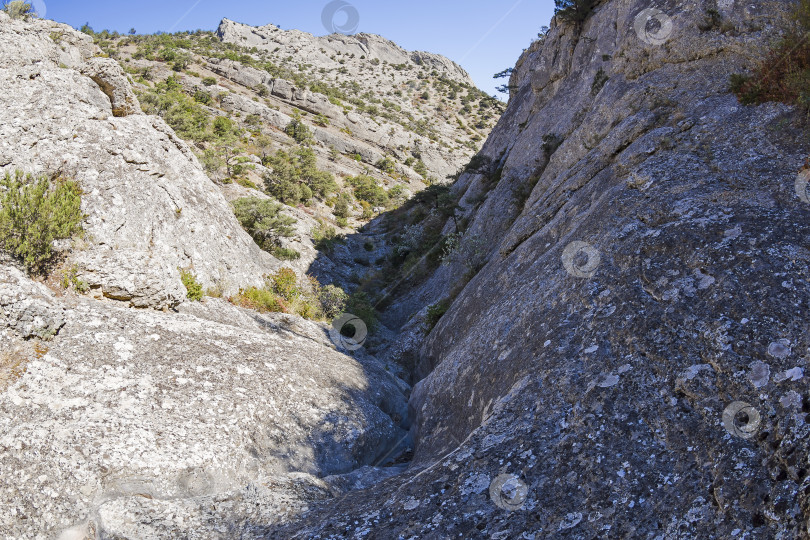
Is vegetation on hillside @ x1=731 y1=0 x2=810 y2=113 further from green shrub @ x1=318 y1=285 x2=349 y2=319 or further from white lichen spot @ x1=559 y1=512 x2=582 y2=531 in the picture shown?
green shrub @ x1=318 y1=285 x2=349 y2=319

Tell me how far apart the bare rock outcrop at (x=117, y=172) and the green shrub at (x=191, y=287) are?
14.1 inches

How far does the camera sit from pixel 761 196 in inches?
276

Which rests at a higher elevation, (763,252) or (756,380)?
(763,252)

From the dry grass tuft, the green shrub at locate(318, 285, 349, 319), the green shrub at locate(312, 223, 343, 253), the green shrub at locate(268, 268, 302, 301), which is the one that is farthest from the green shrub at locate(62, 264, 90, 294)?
the green shrub at locate(312, 223, 343, 253)

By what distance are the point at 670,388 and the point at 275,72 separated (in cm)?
7513

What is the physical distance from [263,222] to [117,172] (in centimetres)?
899

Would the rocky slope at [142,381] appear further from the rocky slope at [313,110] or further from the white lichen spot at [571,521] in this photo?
the rocky slope at [313,110]

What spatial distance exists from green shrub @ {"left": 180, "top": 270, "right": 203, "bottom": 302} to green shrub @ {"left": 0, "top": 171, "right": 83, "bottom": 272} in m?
2.66

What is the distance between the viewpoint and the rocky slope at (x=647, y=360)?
4.17 m

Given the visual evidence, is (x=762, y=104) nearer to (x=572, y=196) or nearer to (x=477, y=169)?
(x=572, y=196)

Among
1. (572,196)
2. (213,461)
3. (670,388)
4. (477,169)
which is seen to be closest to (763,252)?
(670,388)

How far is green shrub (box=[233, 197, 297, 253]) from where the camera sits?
21.5m

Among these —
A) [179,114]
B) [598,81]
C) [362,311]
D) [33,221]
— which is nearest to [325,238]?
[362,311]

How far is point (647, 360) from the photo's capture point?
17.4 feet
